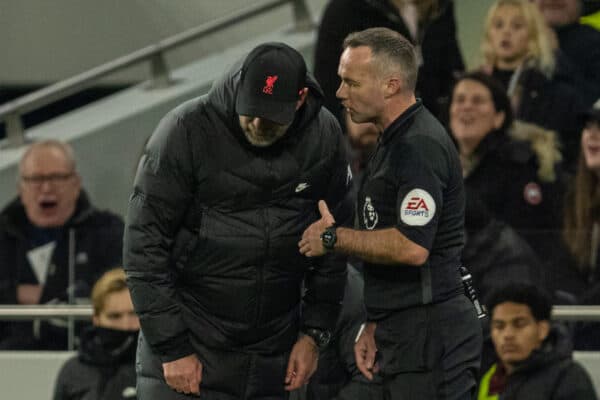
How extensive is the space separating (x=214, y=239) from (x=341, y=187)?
48cm

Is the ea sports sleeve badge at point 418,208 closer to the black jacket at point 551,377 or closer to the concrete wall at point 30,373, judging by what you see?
the black jacket at point 551,377

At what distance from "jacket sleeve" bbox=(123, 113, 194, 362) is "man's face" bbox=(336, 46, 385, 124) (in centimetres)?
55

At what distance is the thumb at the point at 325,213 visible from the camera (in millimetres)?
4914

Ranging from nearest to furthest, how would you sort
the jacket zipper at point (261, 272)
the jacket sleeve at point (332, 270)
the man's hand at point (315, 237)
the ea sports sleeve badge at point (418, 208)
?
the ea sports sleeve badge at point (418, 208) → the man's hand at point (315, 237) → the jacket zipper at point (261, 272) → the jacket sleeve at point (332, 270)

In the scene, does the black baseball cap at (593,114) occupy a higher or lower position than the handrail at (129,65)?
lower

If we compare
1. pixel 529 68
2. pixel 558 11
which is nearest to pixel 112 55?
pixel 558 11

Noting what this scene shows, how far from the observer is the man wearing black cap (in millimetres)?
4965

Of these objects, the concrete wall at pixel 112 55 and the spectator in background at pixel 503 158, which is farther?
the concrete wall at pixel 112 55

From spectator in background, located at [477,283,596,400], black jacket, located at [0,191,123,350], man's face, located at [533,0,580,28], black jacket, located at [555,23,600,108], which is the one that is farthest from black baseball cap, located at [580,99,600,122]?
A: black jacket, located at [0,191,123,350]

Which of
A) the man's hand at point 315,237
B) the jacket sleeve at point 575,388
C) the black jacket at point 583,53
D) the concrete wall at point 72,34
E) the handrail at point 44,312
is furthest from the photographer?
the concrete wall at point 72,34

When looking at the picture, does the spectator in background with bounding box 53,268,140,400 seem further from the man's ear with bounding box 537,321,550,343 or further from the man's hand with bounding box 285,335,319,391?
the man's ear with bounding box 537,321,550,343

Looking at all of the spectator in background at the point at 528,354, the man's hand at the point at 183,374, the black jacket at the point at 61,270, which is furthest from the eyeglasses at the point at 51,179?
the man's hand at the point at 183,374

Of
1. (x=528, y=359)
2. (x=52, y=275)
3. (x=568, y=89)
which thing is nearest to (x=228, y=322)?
(x=528, y=359)

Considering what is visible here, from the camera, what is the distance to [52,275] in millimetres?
7262
